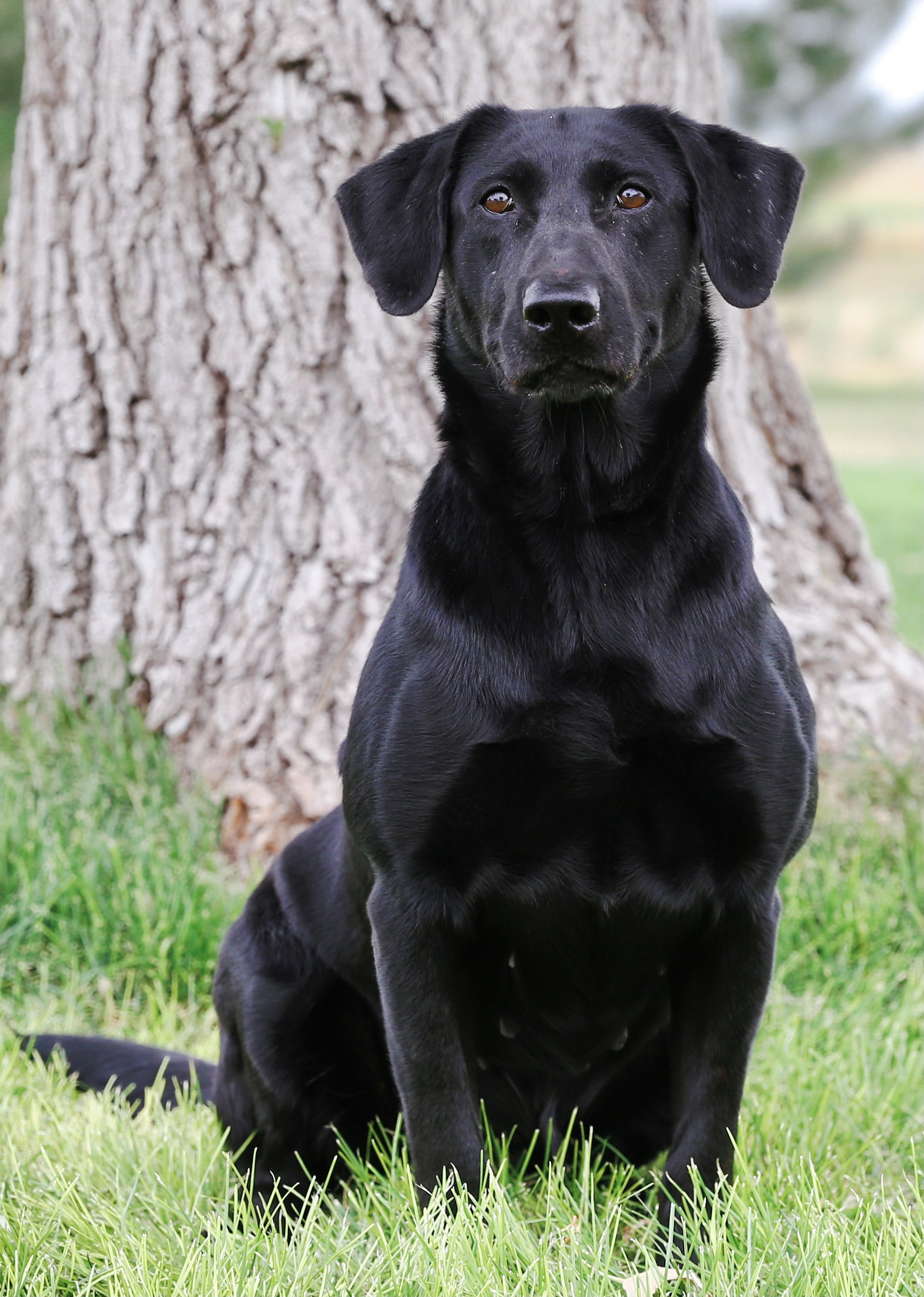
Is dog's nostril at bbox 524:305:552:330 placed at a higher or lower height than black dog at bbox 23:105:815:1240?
higher

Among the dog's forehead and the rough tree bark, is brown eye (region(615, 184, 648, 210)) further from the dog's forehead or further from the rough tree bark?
the rough tree bark

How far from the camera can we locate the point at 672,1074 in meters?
2.20

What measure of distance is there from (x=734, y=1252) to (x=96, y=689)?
2.51 m

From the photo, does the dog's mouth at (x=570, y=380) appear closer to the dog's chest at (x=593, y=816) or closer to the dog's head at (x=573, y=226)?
the dog's head at (x=573, y=226)

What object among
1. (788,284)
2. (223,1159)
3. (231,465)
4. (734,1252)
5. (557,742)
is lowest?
(223,1159)

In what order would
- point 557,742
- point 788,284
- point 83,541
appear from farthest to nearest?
point 788,284 → point 83,541 → point 557,742

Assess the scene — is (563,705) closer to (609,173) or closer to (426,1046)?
(426,1046)

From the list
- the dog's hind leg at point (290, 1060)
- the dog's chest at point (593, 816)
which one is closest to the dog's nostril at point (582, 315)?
the dog's chest at point (593, 816)

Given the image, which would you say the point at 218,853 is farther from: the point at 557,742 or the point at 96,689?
the point at 557,742

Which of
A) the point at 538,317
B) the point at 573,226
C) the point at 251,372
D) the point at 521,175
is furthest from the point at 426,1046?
the point at 251,372

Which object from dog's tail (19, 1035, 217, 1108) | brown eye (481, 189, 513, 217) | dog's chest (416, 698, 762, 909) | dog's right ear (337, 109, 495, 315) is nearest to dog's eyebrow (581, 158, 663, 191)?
brown eye (481, 189, 513, 217)

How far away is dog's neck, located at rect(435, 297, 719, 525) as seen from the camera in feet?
7.06

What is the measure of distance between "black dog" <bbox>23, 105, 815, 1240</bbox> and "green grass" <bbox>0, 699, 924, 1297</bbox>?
0.16 m

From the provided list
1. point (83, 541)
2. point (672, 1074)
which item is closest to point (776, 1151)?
point (672, 1074)
